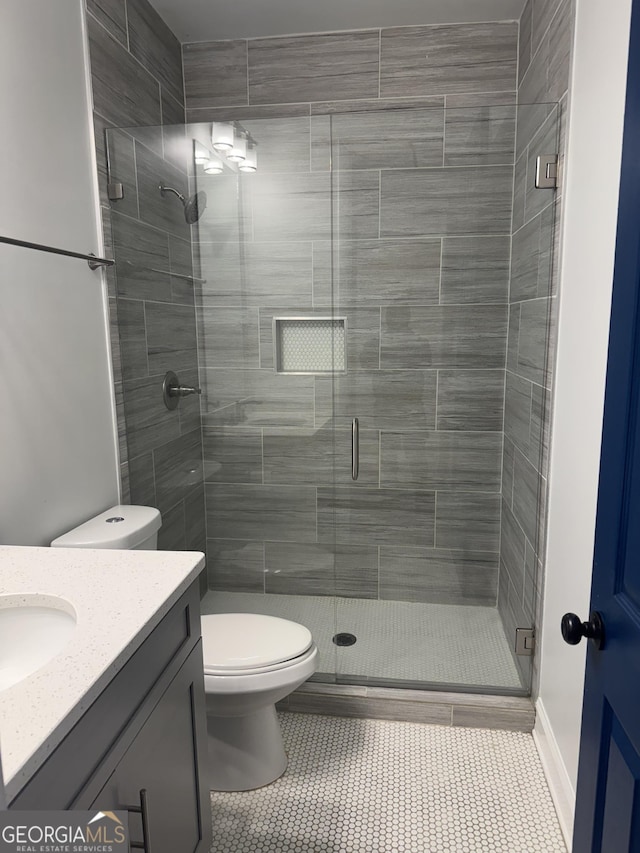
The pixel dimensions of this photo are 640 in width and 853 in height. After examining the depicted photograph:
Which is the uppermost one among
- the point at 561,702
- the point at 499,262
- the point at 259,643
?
the point at 499,262

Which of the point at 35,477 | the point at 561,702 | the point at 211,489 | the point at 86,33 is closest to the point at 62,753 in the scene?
the point at 35,477

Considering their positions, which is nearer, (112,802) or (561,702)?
(112,802)

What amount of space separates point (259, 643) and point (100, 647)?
0.96m

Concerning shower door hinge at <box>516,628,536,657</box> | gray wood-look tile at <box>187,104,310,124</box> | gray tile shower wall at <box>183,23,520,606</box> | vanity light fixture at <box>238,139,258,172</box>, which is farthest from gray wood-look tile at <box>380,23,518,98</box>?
shower door hinge at <box>516,628,536,657</box>

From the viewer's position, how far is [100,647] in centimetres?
98

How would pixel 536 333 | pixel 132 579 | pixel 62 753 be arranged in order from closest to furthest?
pixel 62 753
pixel 132 579
pixel 536 333

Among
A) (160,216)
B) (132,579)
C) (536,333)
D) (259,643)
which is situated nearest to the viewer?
(132,579)

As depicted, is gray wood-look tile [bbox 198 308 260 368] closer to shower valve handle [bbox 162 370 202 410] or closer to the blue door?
shower valve handle [bbox 162 370 202 410]

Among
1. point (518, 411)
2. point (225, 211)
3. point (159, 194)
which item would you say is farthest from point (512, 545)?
point (159, 194)

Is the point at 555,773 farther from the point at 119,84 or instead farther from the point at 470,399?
the point at 119,84

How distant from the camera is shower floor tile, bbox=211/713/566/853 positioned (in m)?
1.64

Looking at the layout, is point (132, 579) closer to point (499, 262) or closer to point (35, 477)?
point (35, 477)

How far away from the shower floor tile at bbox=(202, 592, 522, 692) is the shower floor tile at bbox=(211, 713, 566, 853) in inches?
7.5

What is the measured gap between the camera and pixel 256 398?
7.86 ft
